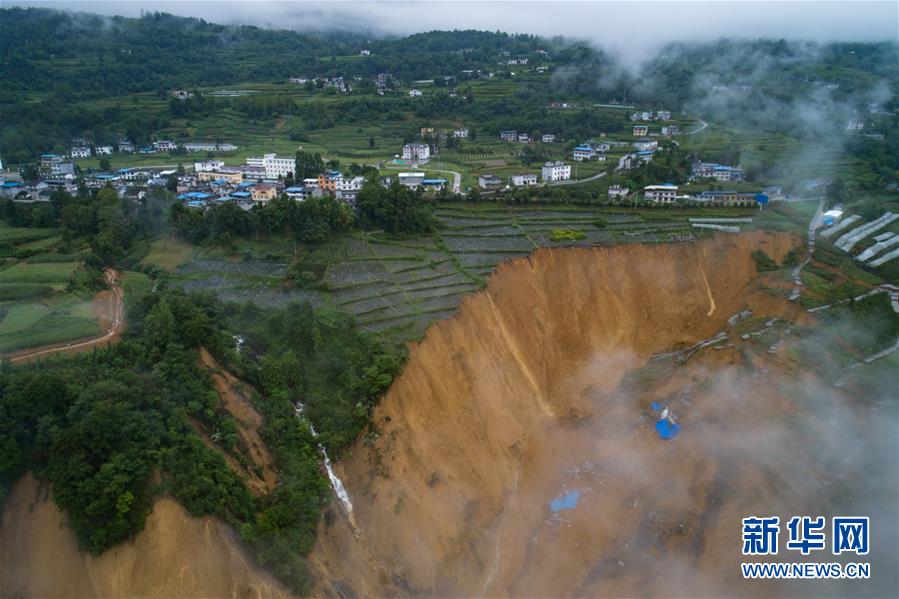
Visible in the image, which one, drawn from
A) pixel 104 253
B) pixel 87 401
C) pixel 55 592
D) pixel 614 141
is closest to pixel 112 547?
pixel 55 592

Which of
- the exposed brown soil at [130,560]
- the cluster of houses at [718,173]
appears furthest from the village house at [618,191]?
the exposed brown soil at [130,560]

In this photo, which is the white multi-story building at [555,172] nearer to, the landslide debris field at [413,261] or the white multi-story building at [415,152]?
the landslide debris field at [413,261]

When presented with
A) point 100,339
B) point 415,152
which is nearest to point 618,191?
point 415,152

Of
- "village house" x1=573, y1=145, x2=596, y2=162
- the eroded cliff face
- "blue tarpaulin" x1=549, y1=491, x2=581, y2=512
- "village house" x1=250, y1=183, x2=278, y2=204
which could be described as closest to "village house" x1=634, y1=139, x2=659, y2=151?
"village house" x1=573, y1=145, x2=596, y2=162

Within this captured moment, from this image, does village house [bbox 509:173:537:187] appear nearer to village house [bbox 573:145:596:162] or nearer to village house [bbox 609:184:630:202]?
village house [bbox 609:184:630:202]

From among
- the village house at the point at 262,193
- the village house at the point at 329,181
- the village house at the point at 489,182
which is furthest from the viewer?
the village house at the point at 489,182
